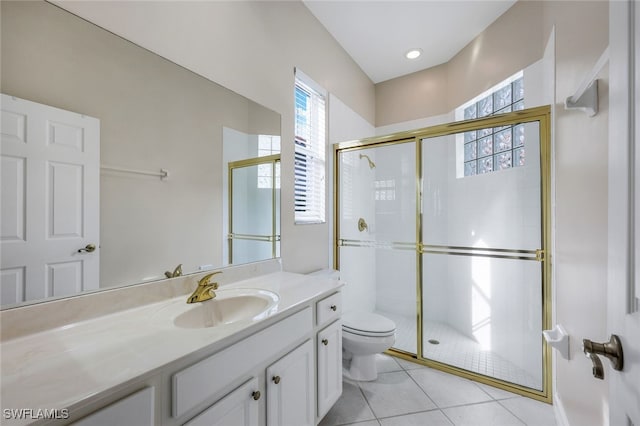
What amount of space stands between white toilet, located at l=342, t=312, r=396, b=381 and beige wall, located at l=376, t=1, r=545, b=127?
228 cm

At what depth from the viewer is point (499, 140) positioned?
2133 millimetres

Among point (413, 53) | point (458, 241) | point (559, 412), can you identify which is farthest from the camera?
point (413, 53)

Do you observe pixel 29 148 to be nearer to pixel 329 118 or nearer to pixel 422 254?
pixel 329 118

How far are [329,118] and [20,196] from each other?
2.08 metres

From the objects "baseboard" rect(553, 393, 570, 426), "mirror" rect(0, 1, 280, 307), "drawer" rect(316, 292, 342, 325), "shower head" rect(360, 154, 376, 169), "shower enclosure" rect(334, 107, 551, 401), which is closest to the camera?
"mirror" rect(0, 1, 280, 307)

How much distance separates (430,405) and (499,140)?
2.01 meters

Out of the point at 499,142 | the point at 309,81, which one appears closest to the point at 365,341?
the point at 499,142

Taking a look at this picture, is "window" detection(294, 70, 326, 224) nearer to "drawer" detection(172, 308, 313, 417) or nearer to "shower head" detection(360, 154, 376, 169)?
"shower head" detection(360, 154, 376, 169)

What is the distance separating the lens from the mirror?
800 millimetres

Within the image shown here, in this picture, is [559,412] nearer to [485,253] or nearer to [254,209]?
[485,253]

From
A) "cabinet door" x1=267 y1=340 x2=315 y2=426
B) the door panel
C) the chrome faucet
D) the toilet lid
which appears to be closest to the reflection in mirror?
the chrome faucet

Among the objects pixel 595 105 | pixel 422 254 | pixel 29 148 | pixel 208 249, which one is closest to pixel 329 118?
pixel 422 254

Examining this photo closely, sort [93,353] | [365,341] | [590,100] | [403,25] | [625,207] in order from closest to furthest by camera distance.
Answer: [625,207], [93,353], [590,100], [365,341], [403,25]

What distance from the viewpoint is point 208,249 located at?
4.44 feet
